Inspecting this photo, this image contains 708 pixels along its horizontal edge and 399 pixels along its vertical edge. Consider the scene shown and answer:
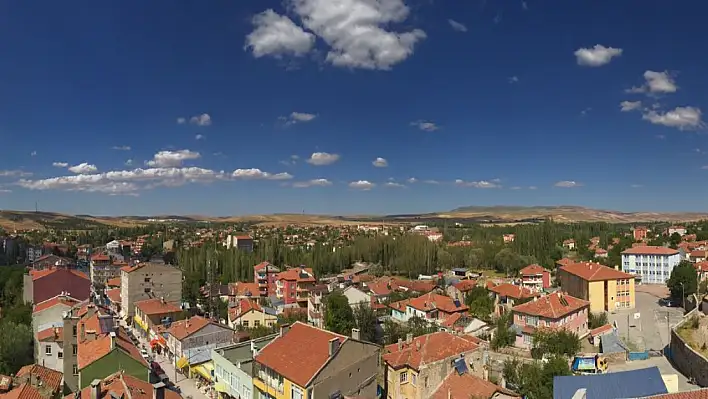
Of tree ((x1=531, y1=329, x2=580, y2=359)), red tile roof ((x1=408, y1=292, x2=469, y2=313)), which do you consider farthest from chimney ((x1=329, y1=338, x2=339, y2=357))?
red tile roof ((x1=408, y1=292, x2=469, y2=313))

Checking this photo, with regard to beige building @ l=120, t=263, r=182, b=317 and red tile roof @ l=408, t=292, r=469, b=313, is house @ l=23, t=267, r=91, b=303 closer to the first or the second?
beige building @ l=120, t=263, r=182, b=317

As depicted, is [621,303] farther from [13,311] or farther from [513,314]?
[13,311]

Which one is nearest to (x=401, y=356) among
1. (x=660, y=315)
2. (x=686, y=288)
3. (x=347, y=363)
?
(x=347, y=363)

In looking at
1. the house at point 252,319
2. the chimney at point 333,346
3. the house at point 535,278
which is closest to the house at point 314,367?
the chimney at point 333,346

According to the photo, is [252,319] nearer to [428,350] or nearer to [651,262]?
[428,350]

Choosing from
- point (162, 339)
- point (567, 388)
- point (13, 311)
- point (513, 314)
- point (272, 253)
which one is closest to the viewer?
point (567, 388)
